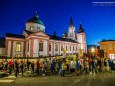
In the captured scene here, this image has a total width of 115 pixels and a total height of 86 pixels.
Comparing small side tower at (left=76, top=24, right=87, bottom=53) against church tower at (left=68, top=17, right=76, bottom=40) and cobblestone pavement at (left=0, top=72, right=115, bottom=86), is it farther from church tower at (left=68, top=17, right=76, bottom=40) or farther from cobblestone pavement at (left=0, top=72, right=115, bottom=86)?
cobblestone pavement at (left=0, top=72, right=115, bottom=86)

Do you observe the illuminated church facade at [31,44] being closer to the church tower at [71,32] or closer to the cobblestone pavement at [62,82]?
the cobblestone pavement at [62,82]

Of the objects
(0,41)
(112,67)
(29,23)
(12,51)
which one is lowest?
(112,67)

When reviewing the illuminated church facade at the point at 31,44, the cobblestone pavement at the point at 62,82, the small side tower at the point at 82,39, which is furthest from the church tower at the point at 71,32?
the cobblestone pavement at the point at 62,82

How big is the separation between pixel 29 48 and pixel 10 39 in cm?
677

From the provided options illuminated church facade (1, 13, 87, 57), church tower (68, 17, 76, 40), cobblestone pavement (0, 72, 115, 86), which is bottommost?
cobblestone pavement (0, 72, 115, 86)

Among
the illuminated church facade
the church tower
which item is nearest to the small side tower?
the church tower

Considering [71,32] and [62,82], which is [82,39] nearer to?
[71,32]

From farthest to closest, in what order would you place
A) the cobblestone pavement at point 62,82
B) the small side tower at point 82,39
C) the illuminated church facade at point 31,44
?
the small side tower at point 82,39 < the illuminated church facade at point 31,44 < the cobblestone pavement at point 62,82

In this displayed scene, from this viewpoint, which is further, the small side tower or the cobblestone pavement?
the small side tower

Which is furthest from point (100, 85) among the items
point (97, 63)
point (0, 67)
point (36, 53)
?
point (36, 53)

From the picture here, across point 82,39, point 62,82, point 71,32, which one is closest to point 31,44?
point 62,82

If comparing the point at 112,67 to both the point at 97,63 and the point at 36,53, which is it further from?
the point at 36,53

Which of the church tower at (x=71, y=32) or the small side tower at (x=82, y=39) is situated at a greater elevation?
the church tower at (x=71, y=32)

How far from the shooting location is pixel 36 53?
1507 inches
